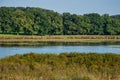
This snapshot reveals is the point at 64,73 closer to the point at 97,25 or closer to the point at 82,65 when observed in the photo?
the point at 82,65

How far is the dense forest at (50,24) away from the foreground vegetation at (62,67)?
328 ft

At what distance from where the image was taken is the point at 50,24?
13388cm

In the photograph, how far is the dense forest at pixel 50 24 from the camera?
125 m

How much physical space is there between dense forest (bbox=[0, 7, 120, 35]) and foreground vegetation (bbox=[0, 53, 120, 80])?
100m

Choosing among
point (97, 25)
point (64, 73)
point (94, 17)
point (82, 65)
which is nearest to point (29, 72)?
point (64, 73)

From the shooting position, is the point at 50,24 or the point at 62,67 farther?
the point at 50,24

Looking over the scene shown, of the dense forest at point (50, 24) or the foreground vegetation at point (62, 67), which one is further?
the dense forest at point (50, 24)

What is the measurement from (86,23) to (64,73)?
418 ft

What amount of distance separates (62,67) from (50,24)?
113 m

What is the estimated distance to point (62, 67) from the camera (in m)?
20.9

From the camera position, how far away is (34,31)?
128 metres

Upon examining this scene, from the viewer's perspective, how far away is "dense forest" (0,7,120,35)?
411ft

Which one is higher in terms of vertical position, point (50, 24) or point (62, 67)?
point (62, 67)

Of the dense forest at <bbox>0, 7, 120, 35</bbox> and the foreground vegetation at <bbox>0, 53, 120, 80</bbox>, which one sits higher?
the foreground vegetation at <bbox>0, 53, 120, 80</bbox>
